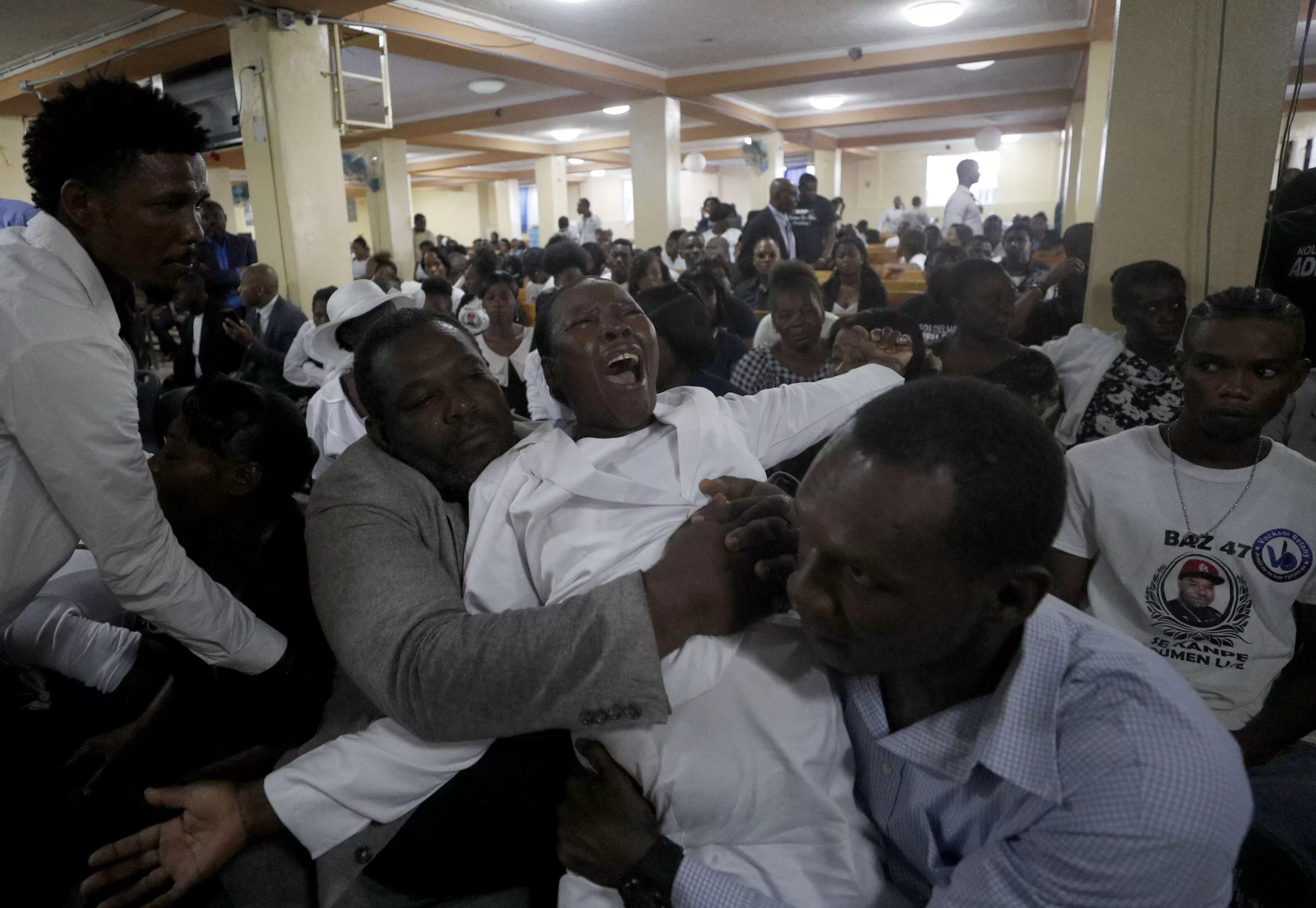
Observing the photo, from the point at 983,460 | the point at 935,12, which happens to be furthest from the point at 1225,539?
the point at 935,12

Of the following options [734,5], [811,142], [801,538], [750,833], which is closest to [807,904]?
[750,833]

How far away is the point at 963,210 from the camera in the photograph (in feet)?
34.5

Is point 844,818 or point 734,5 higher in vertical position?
point 734,5

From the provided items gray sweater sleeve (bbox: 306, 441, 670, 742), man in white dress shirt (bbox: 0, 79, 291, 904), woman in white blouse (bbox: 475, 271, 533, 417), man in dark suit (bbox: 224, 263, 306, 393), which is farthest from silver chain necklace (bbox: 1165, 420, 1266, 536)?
man in dark suit (bbox: 224, 263, 306, 393)

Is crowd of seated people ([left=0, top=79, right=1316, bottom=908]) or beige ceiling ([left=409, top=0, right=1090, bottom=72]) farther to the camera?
beige ceiling ([left=409, top=0, right=1090, bottom=72])

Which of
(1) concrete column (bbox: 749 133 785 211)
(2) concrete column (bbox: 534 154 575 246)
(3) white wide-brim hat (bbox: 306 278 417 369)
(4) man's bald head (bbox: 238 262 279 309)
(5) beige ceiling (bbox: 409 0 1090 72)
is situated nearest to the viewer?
(3) white wide-brim hat (bbox: 306 278 417 369)

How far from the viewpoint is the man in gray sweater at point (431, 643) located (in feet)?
3.56

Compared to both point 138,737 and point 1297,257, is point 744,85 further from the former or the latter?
point 138,737

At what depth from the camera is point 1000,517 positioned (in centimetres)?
87

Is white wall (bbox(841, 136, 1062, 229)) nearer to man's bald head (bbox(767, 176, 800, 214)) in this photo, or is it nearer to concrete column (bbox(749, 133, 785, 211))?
concrete column (bbox(749, 133, 785, 211))

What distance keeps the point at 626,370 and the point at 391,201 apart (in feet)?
40.2

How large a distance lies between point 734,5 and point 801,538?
7.50 m

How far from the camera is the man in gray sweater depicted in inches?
42.7

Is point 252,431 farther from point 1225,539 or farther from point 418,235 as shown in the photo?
point 418,235
